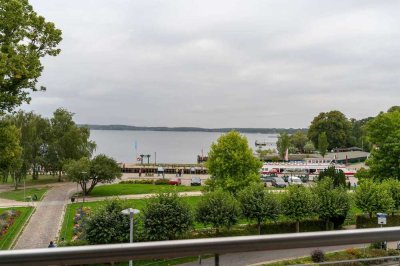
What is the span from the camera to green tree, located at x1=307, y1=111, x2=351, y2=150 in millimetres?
81500

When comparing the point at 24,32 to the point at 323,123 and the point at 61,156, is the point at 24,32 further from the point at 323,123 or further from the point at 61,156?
the point at 323,123

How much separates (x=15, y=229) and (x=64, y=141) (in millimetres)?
21823

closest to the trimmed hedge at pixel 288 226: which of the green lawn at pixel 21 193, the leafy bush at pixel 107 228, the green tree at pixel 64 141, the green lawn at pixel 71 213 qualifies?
the green lawn at pixel 71 213

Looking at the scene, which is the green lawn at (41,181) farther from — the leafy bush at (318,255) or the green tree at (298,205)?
the leafy bush at (318,255)

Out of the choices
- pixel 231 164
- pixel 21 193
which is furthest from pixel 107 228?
pixel 21 193

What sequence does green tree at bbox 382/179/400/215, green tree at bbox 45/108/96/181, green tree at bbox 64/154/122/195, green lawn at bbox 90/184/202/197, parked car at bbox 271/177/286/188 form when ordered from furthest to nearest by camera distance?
parked car at bbox 271/177/286/188, green tree at bbox 45/108/96/181, green lawn at bbox 90/184/202/197, green tree at bbox 64/154/122/195, green tree at bbox 382/179/400/215

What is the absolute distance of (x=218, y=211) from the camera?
20.5 metres

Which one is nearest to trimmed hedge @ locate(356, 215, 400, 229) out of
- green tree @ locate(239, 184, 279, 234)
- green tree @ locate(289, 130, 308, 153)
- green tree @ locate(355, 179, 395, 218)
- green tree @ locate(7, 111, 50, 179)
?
green tree @ locate(355, 179, 395, 218)

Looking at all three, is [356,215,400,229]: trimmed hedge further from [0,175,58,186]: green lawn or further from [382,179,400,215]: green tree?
[0,175,58,186]: green lawn

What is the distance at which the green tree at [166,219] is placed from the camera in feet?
61.6

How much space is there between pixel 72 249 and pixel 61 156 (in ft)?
149

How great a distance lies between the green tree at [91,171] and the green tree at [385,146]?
873 inches

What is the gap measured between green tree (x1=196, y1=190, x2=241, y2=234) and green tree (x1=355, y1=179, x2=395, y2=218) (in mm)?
8266

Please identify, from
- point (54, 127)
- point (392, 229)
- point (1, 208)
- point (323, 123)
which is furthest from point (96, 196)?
point (323, 123)
